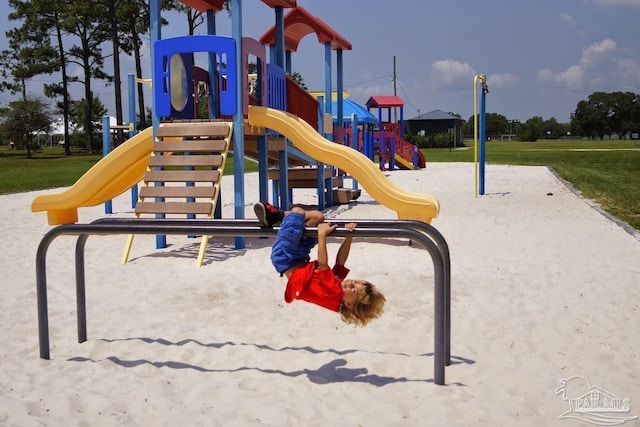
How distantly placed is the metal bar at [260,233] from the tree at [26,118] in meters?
49.4

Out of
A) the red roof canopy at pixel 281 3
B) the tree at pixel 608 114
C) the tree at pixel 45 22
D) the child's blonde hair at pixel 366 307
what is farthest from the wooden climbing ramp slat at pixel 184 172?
the tree at pixel 608 114

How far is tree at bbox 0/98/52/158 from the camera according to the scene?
49.9m

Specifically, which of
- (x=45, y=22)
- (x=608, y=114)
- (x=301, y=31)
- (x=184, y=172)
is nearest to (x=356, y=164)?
(x=184, y=172)

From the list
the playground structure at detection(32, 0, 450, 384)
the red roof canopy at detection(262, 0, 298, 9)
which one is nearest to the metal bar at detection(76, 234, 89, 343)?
the playground structure at detection(32, 0, 450, 384)

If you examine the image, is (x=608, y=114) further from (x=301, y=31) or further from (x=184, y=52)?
(x=184, y=52)

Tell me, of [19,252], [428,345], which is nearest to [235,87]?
[19,252]

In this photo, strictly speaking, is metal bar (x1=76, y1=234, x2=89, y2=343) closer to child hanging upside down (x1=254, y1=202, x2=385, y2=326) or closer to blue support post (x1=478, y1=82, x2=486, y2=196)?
child hanging upside down (x1=254, y1=202, x2=385, y2=326)

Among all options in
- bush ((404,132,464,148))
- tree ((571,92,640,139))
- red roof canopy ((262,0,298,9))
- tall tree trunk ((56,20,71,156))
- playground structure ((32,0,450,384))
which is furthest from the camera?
tree ((571,92,640,139))

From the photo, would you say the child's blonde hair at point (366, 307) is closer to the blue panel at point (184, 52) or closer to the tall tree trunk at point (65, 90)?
the blue panel at point (184, 52)

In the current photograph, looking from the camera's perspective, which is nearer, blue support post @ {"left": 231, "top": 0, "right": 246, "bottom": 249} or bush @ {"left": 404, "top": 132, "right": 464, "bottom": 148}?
blue support post @ {"left": 231, "top": 0, "right": 246, "bottom": 249}

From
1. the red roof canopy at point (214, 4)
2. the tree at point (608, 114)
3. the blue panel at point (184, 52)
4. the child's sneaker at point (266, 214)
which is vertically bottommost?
the child's sneaker at point (266, 214)

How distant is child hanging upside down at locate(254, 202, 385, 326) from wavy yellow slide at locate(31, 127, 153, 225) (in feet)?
14.8

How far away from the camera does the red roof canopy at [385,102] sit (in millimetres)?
31109

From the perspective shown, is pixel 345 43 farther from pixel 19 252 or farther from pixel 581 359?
pixel 581 359
